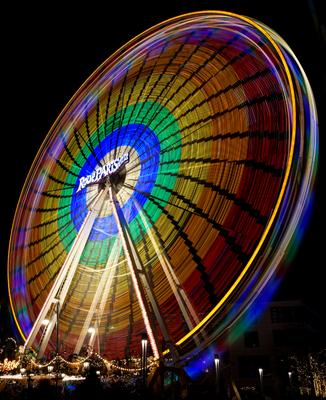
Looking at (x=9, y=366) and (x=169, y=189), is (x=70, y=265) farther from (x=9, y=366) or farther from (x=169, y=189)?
(x=169, y=189)

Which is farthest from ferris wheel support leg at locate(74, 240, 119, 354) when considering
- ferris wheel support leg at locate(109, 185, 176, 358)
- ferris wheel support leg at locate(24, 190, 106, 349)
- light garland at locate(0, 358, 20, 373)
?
light garland at locate(0, 358, 20, 373)

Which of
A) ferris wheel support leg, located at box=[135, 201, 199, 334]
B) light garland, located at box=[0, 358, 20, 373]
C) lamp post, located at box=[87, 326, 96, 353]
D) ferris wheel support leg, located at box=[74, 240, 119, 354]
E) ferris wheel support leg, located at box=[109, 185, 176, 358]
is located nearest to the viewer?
ferris wheel support leg, located at box=[109, 185, 176, 358]

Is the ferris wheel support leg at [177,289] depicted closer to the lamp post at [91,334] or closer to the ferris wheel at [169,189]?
the ferris wheel at [169,189]

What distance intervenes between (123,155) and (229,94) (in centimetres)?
385

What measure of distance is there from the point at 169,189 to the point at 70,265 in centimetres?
382

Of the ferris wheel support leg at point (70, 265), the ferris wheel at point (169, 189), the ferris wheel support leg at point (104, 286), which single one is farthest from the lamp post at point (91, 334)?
the ferris wheel support leg at point (70, 265)

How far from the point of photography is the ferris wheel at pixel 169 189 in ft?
29.1

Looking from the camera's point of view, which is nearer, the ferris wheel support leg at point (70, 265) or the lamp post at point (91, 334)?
the ferris wheel support leg at point (70, 265)

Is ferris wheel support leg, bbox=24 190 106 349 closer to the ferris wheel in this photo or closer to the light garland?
the ferris wheel

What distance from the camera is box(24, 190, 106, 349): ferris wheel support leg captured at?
41.8 ft

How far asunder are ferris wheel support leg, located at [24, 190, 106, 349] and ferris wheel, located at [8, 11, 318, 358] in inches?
1.8

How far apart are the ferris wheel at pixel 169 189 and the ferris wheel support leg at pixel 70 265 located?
47 mm

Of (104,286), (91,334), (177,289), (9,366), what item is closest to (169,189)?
(177,289)

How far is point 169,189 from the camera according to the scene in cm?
1154
